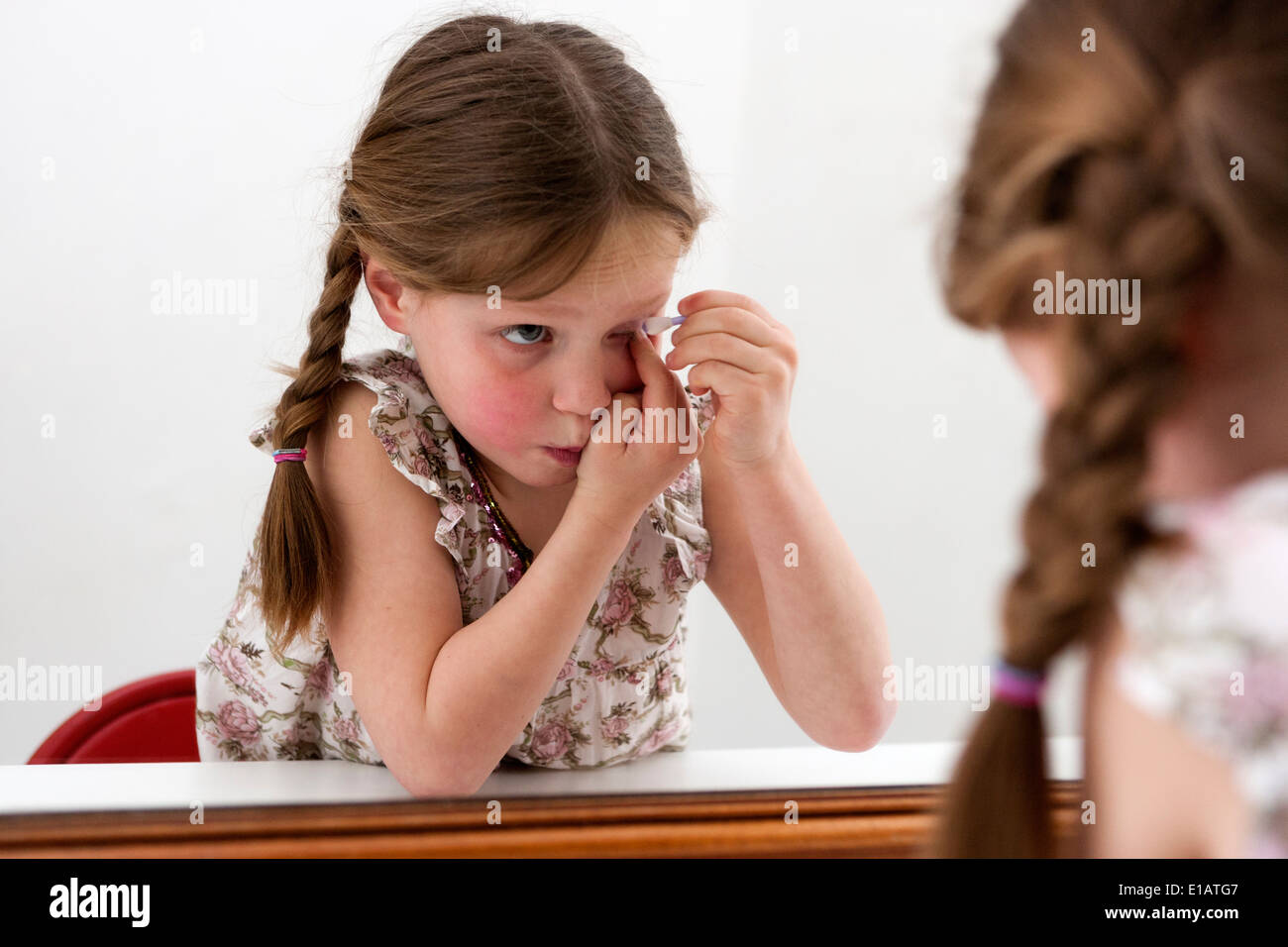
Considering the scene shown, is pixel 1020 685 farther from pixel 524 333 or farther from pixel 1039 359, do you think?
pixel 524 333

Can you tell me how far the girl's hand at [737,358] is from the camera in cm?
68

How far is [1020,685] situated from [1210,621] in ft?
0.22

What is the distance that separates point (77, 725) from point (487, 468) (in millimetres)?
538

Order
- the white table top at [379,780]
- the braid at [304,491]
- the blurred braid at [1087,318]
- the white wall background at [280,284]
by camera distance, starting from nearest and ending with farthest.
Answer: the blurred braid at [1087,318] → the white table top at [379,780] → the braid at [304,491] → the white wall background at [280,284]

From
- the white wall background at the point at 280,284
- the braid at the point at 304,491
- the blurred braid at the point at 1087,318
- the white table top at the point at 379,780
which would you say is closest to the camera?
the blurred braid at the point at 1087,318

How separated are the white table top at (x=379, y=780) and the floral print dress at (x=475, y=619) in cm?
13

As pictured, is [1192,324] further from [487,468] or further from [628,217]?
[487,468]

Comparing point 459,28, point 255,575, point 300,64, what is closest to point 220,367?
point 300,64

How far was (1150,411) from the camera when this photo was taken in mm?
366

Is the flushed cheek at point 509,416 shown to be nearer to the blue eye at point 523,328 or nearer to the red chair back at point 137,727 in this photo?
the blue eye at point 523,328

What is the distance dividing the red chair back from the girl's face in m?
0.53

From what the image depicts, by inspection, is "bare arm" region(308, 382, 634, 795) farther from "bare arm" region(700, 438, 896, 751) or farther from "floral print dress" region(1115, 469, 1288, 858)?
"floral print dress" region(1115, 469, 1288, 858)

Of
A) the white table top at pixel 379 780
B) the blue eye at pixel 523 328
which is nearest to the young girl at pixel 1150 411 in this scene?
the white table top at pixel 379 780

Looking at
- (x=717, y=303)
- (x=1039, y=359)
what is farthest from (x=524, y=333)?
(x=1039, y=359)
